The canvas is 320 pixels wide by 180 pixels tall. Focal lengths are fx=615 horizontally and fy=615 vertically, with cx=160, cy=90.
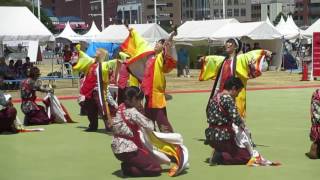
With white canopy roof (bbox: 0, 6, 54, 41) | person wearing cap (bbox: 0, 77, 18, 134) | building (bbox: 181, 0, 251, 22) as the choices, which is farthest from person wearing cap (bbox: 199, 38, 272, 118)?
building (bbox: 181, 0, 251, 22)

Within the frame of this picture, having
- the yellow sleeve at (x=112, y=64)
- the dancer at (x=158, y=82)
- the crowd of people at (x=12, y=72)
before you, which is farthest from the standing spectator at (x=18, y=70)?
the dancer at (x=158, y=82)

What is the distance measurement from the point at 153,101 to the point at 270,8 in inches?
5434

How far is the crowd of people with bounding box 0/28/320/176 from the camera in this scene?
285 inches

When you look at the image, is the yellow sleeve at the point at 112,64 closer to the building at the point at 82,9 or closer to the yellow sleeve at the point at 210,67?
the yellow sleeve at the point at 210,67

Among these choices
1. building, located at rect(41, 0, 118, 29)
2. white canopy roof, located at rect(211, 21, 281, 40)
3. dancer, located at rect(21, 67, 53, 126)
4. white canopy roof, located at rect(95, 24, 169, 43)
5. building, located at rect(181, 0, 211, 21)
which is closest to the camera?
dancer, located at rect(21, 67, 53, 126)

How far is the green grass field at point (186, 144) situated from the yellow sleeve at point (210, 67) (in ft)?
3.67

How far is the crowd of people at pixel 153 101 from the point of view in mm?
7250

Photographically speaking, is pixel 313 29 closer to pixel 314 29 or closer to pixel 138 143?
pixel 314 29

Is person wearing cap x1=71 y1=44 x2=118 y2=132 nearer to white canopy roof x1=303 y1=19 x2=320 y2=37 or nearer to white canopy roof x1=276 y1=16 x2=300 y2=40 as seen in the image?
white canopy roof x1=303 y1=19 x2=320 y2=37

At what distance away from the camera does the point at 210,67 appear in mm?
9508

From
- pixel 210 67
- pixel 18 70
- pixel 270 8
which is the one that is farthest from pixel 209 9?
pixel 210 67

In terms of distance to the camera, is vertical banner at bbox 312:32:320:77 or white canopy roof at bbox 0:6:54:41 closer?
white canopy roof at bbox 0:6:54:41

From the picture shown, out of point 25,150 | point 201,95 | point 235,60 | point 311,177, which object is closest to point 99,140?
point 25,150

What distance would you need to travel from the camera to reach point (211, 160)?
26.7 ft
